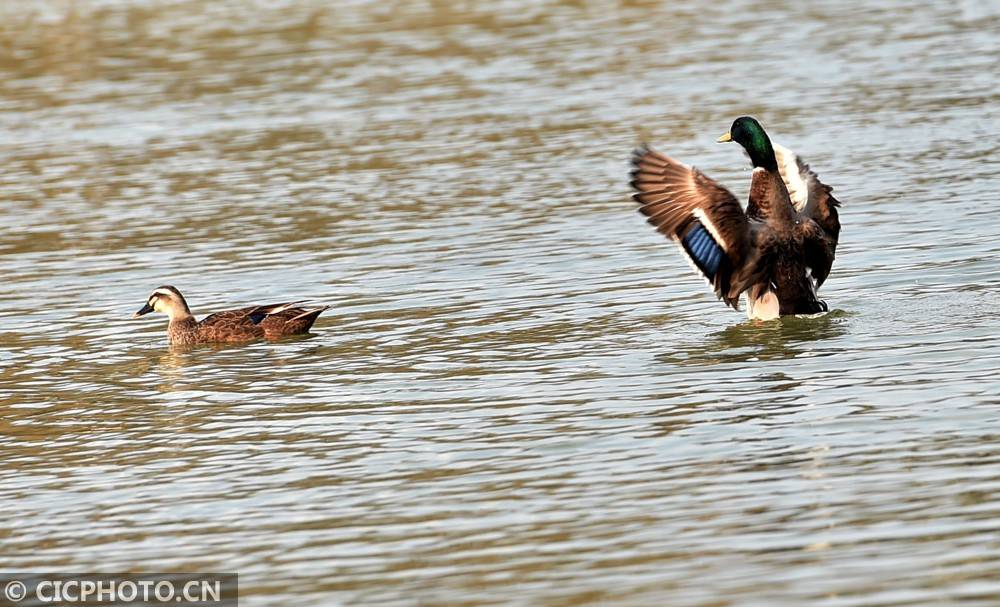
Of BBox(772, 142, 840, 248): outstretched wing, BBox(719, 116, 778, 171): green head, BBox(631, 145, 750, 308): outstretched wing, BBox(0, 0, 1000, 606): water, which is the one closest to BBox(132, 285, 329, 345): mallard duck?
BBox(0, 0, 1000, 606): water

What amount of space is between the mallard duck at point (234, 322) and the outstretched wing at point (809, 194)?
3.67 meters

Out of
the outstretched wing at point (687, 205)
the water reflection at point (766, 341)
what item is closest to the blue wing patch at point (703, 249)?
the outstretched wing at point (687, 205)

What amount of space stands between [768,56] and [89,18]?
18.2 meters

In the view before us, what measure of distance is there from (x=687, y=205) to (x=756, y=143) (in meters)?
0.73

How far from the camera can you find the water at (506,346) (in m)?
8.76

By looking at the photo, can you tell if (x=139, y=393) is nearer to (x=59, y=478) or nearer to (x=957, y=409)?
(x=59, y=478)

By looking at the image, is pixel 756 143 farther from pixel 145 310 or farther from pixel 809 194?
pixel 145 310

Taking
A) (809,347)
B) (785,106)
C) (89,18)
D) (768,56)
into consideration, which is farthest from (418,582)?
(89,18)

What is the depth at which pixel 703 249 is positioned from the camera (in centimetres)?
1323

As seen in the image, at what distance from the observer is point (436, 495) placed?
31.9ft

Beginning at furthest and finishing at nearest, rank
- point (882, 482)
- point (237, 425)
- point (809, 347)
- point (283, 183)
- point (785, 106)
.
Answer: point (785, 106), point (283, 183), point (809, 347), point (237, 425), point (882, 482)

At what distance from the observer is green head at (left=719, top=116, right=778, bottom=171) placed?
13.3 meters

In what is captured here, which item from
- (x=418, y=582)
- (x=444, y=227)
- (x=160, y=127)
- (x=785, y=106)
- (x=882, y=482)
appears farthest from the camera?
(x=160, y=127)

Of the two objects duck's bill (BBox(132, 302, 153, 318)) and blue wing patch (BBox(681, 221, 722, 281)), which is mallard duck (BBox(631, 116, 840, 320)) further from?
duck's bill (BBox(132, 302, 153, 318))
